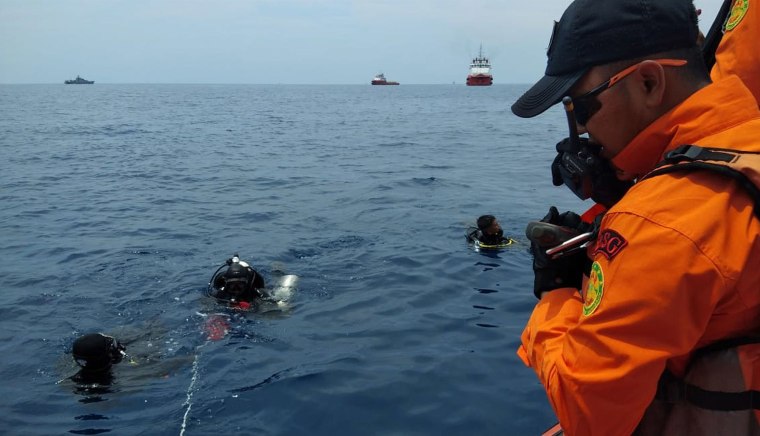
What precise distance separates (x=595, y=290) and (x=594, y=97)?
1.86 ft

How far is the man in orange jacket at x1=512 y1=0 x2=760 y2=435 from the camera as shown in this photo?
53.8 inches

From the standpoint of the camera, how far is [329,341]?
682 centimetres

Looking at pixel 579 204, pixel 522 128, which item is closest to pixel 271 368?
pixel 579 204

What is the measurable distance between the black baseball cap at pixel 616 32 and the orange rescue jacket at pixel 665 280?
0.62ft

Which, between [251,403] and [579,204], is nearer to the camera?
[251,403]

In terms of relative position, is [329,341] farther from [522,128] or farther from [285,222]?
[522,128]

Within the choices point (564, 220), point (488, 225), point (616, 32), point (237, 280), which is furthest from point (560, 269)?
point (488, 225)

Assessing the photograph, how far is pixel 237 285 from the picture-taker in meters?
7.66

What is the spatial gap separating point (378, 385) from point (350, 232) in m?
6.16

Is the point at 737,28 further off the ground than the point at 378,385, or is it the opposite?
the point at 737,28

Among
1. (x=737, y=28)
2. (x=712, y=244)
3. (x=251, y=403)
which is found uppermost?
(x=737, y=28)

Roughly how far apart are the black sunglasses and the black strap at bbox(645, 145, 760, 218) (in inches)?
10.6

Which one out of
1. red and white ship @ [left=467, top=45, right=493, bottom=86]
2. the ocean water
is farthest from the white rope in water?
red and white ship @ [left=467, top=45, right=493, bottom=86]

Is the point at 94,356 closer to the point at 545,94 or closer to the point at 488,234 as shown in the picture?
the point at 545,94
